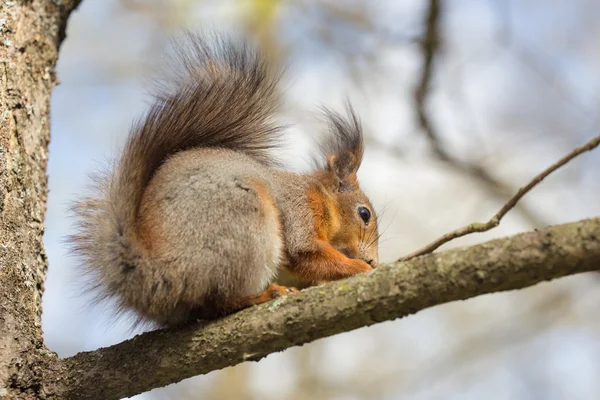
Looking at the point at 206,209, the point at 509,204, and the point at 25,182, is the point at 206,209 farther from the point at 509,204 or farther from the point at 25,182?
the point at 509,204

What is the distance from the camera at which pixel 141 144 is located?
2.40m

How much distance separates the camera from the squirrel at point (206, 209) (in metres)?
2.26

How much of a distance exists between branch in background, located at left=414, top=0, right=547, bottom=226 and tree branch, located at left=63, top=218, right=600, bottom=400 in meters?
1.89

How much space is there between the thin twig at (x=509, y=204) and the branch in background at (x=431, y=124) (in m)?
1.74

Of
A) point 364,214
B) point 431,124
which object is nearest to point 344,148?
point 364,214

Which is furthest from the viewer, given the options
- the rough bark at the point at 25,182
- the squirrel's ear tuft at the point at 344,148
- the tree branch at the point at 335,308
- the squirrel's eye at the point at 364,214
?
the squirrel's ear tuft at the point at 344,148

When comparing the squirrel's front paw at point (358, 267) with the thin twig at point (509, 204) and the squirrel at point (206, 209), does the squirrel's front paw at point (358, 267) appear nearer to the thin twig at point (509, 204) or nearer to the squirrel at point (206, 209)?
the squirrel at point (206, 209)

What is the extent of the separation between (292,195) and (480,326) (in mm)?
5212

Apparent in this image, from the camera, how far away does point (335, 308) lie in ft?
6.25

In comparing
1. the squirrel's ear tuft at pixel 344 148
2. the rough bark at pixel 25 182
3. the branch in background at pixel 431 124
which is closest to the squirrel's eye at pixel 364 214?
the squirrel's ear tuft at pixel 344 148

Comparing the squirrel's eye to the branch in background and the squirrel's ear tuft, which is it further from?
the branch in background

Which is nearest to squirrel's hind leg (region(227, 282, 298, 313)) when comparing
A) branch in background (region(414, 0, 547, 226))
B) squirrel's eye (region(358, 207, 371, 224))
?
squirrel's eye (region(358, 207, 371, 224))

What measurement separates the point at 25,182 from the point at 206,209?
66 centimetres

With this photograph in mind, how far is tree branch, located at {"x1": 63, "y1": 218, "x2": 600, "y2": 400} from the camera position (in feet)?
5.49
